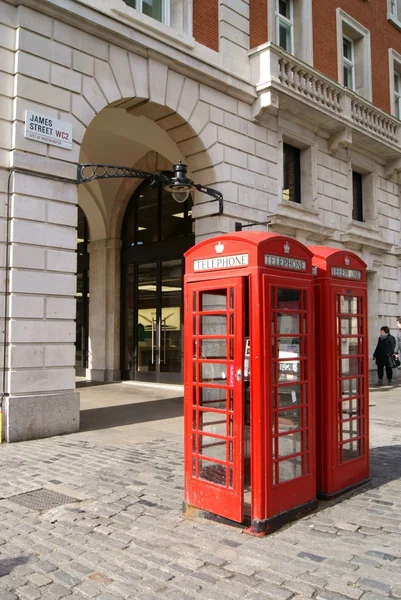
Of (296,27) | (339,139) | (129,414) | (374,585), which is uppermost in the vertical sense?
(296,27)

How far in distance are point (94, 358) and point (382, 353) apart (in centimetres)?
881

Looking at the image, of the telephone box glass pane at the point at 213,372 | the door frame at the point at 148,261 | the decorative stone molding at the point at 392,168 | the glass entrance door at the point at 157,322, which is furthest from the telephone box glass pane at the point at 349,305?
the decorative stone molding at the point at 392,168

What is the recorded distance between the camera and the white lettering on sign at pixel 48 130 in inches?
347

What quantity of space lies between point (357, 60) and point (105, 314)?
11.5 m

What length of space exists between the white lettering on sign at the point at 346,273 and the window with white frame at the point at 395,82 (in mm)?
15616

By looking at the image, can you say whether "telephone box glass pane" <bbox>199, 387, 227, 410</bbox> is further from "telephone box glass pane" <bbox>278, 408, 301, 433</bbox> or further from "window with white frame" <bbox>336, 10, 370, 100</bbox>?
"window with white frame" <bbox>336, 10, 370, 100</bbox>

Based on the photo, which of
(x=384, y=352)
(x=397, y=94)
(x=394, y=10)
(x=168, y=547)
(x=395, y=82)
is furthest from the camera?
(x=395, y=82)

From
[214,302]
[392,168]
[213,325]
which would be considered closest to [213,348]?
[213,325]

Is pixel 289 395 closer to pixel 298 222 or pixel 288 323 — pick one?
pixel 288 323

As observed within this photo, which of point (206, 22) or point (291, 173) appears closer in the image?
point (206, 22)

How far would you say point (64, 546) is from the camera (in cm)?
432

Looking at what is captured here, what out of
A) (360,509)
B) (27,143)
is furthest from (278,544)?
(27,143)

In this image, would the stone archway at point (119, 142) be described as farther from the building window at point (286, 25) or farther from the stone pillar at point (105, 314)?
the building window at point (286, 25)

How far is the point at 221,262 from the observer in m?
4.81
